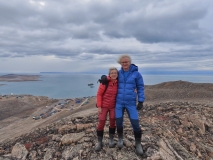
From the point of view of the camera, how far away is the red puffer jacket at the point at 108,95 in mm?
4203

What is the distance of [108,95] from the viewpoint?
4238mm

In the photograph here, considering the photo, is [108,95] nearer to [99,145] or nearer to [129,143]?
[99,145]

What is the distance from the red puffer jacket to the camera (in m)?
4.20

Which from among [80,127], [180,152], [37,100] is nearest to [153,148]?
[180,152]

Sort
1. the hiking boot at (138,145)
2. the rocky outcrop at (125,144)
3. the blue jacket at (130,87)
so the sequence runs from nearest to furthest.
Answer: the blue jacket at (130,87) < the hiking boot at (138,145) < the rocky outcrop at (125,144)

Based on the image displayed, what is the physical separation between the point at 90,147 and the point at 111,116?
1.08 m

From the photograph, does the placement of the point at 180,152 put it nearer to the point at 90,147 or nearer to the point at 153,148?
the point at 153,148

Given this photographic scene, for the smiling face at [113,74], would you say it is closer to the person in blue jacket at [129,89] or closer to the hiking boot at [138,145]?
the person in blue jacket at [129,89]

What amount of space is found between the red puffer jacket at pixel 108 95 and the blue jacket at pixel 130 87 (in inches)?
4.4

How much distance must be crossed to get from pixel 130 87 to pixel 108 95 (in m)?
0.52

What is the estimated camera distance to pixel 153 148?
4.60m

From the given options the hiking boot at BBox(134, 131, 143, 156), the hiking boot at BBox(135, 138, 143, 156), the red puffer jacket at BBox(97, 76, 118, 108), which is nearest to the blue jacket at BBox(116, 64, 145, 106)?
the red puffer jacket at BBox(97, 76, 118, 108)

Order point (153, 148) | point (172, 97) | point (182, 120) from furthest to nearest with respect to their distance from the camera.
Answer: point (172, 97)
point (182, 120)
point (153, 148)

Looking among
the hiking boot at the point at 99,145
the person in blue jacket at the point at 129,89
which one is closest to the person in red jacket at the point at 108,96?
the person in blue jacket at the point at 129,89
